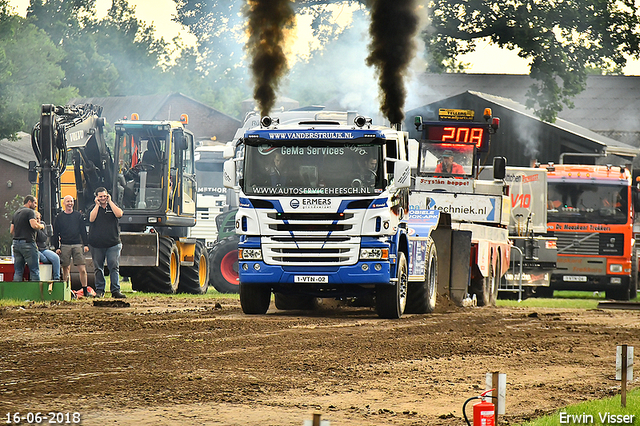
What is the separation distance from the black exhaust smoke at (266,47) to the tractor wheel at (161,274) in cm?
363

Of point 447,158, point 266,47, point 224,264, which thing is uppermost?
point 266,47

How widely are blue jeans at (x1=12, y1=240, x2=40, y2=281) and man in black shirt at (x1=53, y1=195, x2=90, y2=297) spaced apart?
4.88ft

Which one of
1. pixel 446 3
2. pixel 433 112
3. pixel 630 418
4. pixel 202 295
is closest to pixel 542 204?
pixel 202 295

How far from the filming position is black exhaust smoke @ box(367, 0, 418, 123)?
21875 millimetres

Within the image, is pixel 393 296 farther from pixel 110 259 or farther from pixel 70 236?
pixel 70 236

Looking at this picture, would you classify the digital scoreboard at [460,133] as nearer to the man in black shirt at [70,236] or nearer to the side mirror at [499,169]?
the side mirror at [499,169]

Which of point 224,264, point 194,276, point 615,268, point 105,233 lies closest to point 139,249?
Answer: point 105,233

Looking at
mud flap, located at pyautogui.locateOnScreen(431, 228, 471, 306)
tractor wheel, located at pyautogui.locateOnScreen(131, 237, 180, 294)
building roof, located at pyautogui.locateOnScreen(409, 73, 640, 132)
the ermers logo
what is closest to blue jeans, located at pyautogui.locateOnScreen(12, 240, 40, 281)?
tractor wheel, located at pyautogui.locateOnScreen(131, 237, 180, 294)

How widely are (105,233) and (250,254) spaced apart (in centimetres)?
519

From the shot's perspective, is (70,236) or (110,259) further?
(70,236)

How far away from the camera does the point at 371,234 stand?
15.9 metres

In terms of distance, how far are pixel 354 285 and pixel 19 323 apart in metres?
5.02

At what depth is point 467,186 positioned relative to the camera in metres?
23.6

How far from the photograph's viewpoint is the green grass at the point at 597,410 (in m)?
7.98
